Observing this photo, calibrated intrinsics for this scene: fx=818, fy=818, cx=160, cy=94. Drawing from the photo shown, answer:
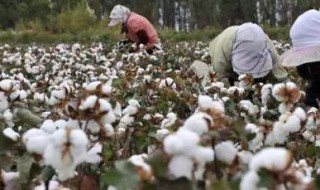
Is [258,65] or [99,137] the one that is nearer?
[99,137]

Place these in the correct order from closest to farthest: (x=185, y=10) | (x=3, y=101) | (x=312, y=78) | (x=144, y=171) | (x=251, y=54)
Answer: (x=144, y=171), (x=3, y=101), (x=312, y=78), (x=251, y=54), (x=185, y=10)

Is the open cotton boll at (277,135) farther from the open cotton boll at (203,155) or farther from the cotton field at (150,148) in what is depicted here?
the open cotton boll at (203,155)

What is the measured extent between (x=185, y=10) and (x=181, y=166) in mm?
41925

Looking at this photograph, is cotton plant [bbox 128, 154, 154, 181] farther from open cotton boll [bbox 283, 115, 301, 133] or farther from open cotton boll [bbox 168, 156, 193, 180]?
open cotton boll [bbox 283, 115, 301, 133]

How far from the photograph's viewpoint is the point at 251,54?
3.84m

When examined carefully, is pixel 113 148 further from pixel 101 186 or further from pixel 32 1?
pixel 32 1

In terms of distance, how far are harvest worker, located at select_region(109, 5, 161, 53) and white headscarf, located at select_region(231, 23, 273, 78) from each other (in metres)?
3.85

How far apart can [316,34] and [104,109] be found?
1948 millimetres

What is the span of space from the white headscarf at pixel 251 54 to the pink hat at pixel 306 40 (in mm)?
841

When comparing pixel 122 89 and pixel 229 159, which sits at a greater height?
pixel 229 159

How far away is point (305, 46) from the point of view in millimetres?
2938

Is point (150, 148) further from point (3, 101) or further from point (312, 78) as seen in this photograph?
point (312, 78)

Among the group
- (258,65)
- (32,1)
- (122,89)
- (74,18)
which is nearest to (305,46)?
(122,89)

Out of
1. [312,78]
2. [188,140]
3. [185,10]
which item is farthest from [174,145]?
[185,10]
